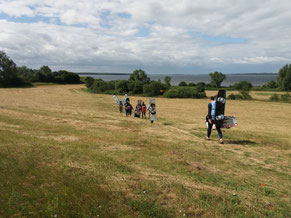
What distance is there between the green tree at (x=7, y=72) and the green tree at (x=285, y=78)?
97.5 meters

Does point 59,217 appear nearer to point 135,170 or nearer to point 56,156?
point 135,170

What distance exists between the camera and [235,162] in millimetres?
8023

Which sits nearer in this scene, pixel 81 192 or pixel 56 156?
pixel 81 192

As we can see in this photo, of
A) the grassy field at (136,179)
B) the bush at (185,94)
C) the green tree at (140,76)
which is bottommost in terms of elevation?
the grassy field at (136,179)

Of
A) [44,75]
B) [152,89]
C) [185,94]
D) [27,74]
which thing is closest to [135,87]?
[152,89]

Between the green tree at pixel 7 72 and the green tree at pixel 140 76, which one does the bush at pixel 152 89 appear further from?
the green tree at pixel 7 72

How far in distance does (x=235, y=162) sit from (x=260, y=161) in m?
1.21

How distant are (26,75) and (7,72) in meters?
16.7

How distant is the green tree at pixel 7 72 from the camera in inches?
2862

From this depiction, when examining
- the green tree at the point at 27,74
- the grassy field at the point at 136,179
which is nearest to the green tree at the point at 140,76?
the green tree at the point at 27,74

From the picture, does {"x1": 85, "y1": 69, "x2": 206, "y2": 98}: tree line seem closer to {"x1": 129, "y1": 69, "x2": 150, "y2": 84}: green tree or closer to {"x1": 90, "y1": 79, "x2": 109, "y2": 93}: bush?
{"x1": 90, "y1": 79, "x2": 109, "y2": 93}: bush

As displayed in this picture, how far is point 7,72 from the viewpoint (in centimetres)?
7325

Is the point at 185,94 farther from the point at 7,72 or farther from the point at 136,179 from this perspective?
the point at 7,72

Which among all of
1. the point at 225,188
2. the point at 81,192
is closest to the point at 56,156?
the point at 81,192
